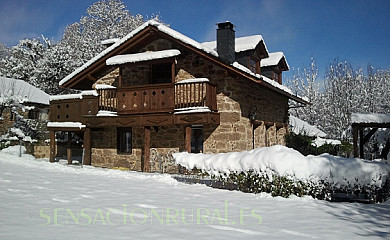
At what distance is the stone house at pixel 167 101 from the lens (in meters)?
12.8

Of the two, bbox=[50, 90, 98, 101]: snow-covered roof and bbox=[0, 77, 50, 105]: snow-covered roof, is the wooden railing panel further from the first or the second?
bbox=[0, 77, 50, 105]: snow-covered roof

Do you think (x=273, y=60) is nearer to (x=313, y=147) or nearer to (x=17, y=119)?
(x=313, y=147)

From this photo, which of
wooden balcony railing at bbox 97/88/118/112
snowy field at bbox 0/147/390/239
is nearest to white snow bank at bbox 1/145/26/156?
wooden balcony railing at bbox 97/88/118/112

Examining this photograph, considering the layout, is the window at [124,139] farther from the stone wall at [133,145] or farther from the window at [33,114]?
the window at [33,114]

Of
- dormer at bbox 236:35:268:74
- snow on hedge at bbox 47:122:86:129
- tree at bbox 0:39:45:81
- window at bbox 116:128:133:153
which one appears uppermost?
tree at bbox 0:39:45:81

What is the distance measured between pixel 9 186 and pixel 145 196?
11.3 ft

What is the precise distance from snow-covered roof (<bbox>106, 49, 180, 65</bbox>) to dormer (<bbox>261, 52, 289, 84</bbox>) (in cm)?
701

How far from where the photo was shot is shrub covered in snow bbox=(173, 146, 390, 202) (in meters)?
7.07

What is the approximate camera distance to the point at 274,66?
1783 centimetres

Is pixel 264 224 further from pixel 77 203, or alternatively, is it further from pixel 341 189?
pixel 77 203

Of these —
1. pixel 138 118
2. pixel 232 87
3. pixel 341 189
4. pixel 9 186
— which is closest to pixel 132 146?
pixel 138 118

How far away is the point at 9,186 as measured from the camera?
7.70 metres

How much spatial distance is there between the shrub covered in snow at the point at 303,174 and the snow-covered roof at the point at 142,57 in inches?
237

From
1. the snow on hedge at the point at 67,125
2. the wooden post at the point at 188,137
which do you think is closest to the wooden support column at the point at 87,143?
the snow on hedge at the point at 67,125
